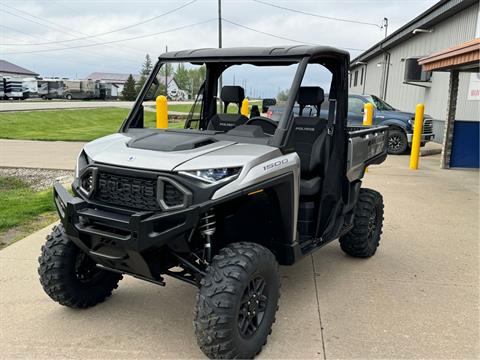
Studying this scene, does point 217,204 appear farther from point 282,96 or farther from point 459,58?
point 459,58

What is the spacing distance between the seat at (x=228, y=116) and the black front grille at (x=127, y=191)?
139cm

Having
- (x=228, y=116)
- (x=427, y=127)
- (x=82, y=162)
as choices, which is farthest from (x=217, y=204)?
(x=427, y=127)

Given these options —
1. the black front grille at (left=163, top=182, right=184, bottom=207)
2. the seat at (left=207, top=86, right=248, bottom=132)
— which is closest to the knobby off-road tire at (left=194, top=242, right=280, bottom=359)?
the black front grille at (left=163, top=182, right=184, bottom=207)

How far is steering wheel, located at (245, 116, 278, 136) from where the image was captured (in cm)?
381

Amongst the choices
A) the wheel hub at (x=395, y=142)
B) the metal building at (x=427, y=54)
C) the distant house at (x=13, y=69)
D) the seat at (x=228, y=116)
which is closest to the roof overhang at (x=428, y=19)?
the metal building at (x=427, y=54)

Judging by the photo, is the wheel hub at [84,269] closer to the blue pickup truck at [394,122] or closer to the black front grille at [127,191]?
the black front grille at [127,191]

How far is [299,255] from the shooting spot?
3672 mm

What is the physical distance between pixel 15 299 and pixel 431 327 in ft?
10.7

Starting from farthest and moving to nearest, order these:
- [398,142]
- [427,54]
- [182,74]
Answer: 1. [427,54]
2. [398,142]
3. [182,74]

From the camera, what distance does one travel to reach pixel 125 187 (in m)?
3.08

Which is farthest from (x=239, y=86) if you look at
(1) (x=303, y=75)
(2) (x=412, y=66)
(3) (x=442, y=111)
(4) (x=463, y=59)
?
(2) (x=412, y=66)

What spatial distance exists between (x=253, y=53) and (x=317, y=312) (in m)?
2.09

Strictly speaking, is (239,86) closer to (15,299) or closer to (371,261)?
(371,261)

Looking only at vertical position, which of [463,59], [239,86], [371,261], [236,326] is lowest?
[371,261]
